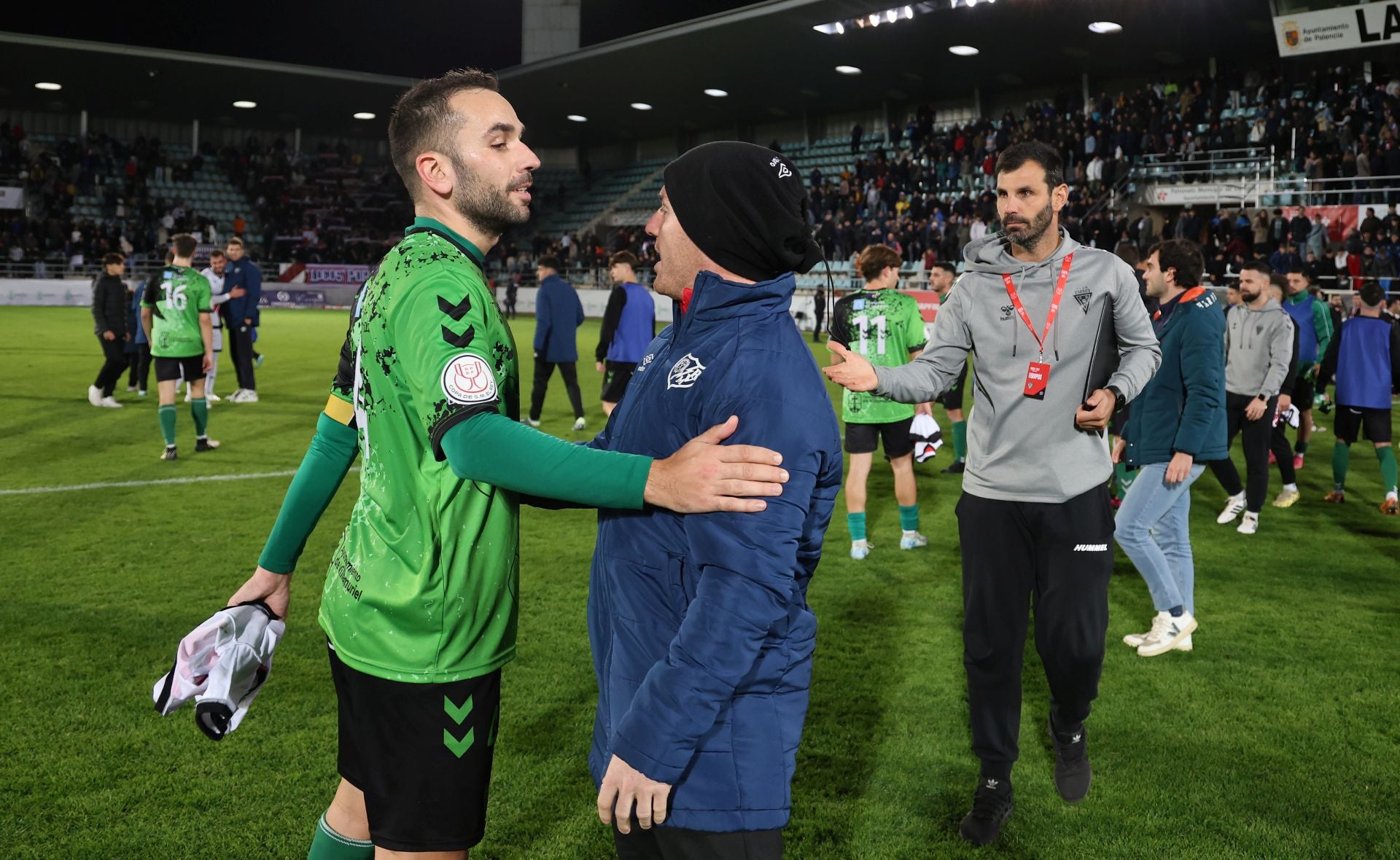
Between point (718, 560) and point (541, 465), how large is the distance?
385 mm

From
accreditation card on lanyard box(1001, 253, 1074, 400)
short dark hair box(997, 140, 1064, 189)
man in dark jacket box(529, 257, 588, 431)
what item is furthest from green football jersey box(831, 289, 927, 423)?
man in dark jacket box(529, 257, 588, 431)

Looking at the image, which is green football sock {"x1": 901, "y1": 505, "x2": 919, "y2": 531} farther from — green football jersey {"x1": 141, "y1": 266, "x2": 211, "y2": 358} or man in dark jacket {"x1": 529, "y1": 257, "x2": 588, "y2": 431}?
green football jersey {"x1": 141, "y1": 266, "x2": 211, "y2": 358}

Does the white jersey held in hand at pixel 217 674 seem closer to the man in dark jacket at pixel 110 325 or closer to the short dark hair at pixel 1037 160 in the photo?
the short dark hair at pixel 1037 160

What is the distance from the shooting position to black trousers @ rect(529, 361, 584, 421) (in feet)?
43.2

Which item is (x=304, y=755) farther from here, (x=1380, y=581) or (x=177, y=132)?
(x=177, y=132)

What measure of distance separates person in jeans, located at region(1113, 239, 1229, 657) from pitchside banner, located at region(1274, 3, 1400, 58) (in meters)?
22.9

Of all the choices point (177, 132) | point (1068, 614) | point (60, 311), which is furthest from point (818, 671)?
point (177, 132)

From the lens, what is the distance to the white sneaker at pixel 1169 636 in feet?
18.8

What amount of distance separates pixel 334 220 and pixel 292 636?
47167 millimetres

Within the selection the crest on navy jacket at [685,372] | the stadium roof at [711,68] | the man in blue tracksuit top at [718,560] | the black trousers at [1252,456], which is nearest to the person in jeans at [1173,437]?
the black trousers at [1252,456]

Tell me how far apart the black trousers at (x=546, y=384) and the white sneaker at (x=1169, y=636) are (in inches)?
337

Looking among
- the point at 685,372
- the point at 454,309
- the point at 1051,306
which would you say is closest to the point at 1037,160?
the point at 1051,306

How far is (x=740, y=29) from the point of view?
1280 inches

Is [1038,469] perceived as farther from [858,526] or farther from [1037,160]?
[858,526]
